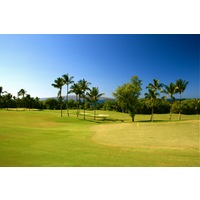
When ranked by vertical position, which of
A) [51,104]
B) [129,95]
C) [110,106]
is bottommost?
[110,106]

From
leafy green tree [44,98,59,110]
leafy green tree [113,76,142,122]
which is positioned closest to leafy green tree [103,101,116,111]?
leafy green tree [44,98,59,110]

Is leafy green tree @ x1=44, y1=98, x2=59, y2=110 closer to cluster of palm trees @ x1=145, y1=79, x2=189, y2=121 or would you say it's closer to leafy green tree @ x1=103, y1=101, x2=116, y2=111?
leafy green tree @ x1=103, y1=101, x2=116, y2=111

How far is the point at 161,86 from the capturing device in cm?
4425

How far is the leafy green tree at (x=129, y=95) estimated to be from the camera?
43.0 metres

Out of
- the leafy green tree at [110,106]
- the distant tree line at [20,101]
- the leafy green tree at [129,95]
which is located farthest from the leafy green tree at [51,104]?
the leafy green tree at [129,95]

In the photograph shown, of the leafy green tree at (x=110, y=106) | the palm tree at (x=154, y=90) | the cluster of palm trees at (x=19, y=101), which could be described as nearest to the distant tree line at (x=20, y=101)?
the cluster of palm trees at (x=19, y=101)

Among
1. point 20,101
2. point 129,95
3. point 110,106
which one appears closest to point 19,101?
point 20,101

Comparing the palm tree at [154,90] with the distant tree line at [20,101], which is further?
the distant tree line at [20,101]

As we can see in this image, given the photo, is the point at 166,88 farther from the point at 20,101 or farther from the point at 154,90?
the point at 20,101

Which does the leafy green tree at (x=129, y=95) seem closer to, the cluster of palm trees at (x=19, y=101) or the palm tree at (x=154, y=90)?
the palm tree at (x=154, y=90)

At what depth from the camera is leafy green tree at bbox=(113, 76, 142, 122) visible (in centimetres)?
4303

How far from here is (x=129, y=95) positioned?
43375mm
